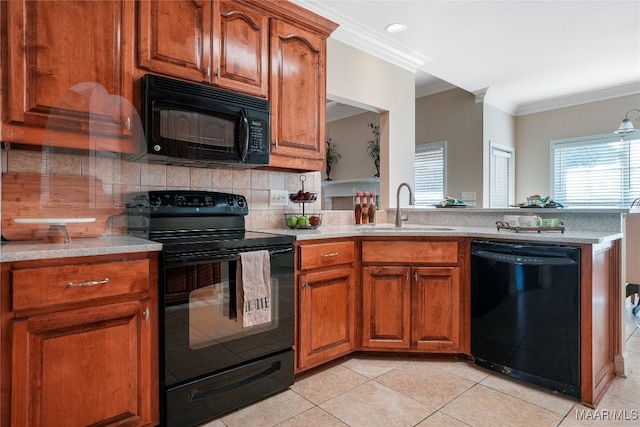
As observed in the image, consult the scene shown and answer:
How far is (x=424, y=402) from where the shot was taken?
191 centimetres

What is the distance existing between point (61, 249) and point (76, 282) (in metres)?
0.14

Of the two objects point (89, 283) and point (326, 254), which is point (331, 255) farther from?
point (89, 283)

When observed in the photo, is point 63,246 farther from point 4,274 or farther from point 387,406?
point 387,406

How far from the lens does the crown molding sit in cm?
280

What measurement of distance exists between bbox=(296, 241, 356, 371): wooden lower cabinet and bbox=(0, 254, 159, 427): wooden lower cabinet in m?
0.82

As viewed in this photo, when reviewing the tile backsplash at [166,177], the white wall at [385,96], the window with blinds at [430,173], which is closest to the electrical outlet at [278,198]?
the tile backsplash at [166,177]

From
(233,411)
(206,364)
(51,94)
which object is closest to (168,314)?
(206,364)

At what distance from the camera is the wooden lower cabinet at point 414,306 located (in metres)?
2.38

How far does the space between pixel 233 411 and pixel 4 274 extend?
1.19m

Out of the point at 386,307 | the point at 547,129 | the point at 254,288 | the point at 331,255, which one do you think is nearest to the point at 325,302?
the point at 331,255

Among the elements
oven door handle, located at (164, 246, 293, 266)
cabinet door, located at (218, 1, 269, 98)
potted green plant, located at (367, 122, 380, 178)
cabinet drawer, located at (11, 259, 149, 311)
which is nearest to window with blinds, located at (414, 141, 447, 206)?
potted green plant, located at (367, 122, 380, 178)

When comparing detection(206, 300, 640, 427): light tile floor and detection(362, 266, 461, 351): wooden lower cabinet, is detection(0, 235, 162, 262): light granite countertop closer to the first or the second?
detection(206, 300, 640, 427): light tile floor

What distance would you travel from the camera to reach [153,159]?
2000 millimetres

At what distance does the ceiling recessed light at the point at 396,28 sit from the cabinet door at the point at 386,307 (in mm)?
2090
